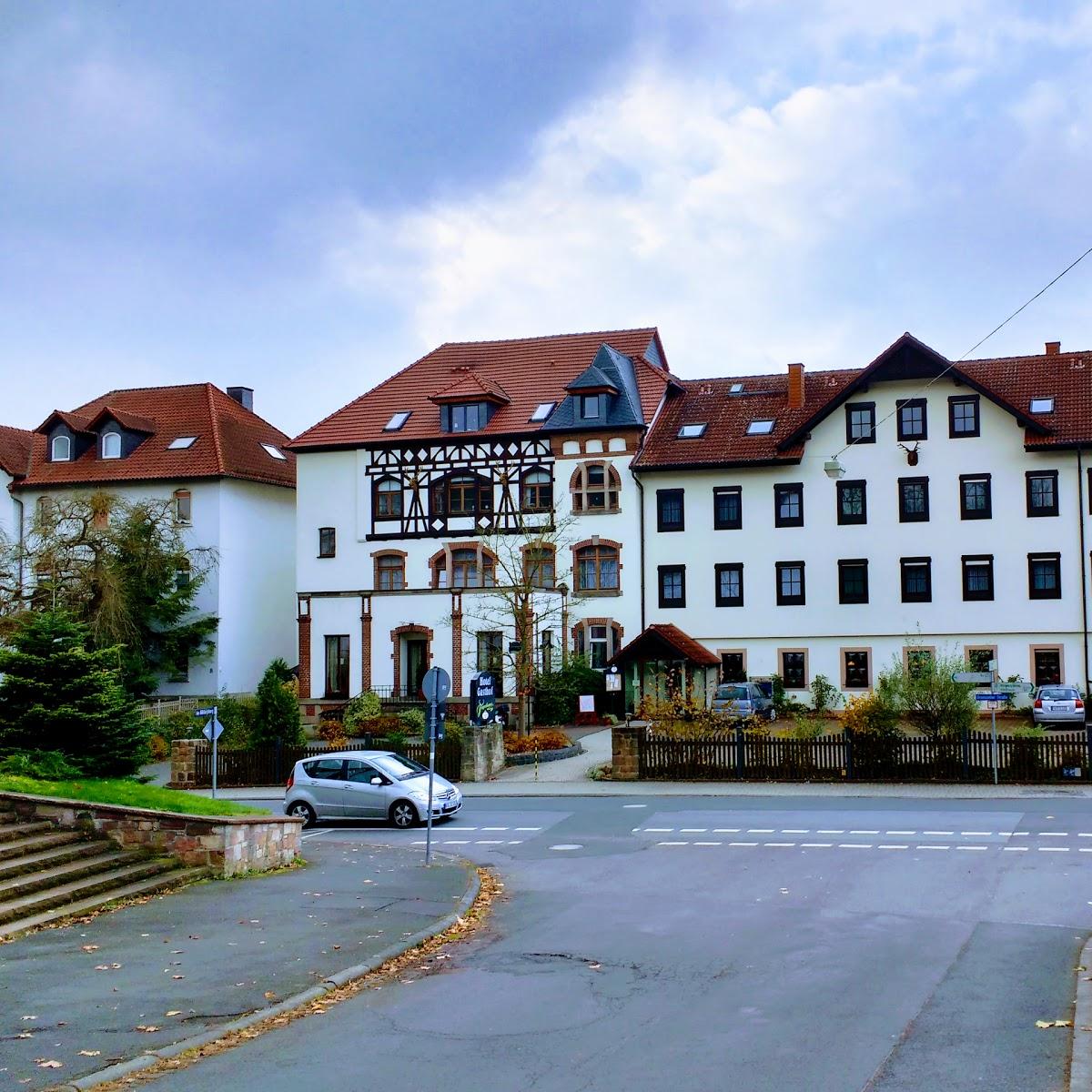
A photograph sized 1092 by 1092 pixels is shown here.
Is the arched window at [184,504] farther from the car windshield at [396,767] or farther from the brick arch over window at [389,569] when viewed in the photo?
the car windshield at [396,767]

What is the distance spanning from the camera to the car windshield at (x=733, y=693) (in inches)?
1706

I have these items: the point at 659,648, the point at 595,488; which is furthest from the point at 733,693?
the point at 595,488

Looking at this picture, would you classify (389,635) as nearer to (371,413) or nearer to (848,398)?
(371,413)

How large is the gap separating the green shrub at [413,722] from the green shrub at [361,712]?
1060 millimetres

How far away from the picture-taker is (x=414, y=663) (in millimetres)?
49438

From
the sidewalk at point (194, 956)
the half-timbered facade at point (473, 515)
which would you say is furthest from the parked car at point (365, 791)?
the half-timbered facade at point (473, 515)

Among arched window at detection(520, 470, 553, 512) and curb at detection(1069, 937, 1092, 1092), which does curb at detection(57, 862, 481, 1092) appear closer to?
curb at detection(1069, 937, 1092, 1092)

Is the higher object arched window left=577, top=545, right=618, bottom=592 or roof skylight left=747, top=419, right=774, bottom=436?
roof skylight left=747, top=419, right=774, bottom=436

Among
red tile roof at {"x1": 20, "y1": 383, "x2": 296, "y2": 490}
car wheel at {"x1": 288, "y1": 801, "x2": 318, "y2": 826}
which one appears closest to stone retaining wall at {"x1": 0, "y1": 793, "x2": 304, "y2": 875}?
car wheel at {"x1": 288, "y1": 801, "x2": 318, "y2": 826}

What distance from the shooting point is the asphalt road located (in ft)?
29.8

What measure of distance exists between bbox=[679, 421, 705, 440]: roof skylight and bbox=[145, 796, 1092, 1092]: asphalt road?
29403 mm

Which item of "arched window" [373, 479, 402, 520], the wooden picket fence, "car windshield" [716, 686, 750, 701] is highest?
"arched window" [373, 479, 402, 520]

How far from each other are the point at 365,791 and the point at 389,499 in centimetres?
2766

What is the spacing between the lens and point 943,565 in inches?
1847
